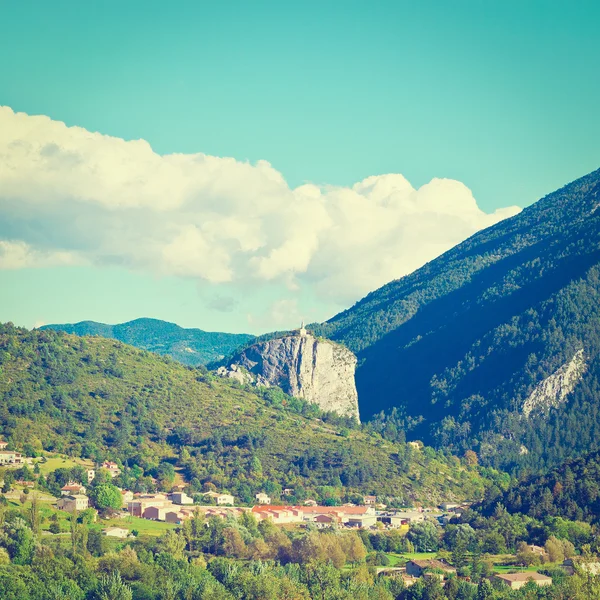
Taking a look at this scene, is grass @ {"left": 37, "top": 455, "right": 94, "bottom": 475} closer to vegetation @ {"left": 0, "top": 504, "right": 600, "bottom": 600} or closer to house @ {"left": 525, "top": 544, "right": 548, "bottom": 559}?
vegetation @ {"left": 0, "top": 504, "right": 600, "bottom": 600}

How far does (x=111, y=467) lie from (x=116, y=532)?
37.4 metres

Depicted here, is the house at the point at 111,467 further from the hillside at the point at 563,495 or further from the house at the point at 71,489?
the hillside at the point at 563,495

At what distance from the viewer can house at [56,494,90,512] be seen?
126125 mm

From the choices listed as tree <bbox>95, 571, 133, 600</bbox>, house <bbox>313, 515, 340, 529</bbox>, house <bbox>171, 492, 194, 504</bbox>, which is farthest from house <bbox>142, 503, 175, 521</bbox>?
tree <bbox>95, 571, 133, 600</bbox>

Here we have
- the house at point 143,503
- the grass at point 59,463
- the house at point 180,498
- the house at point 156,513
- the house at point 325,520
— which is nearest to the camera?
the house at point 156,513

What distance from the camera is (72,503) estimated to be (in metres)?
127

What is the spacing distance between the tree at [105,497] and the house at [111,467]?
15858 mm

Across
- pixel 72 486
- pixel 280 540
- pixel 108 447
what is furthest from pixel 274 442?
pixel 280 540

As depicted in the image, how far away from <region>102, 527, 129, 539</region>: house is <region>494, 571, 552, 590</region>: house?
3597cm

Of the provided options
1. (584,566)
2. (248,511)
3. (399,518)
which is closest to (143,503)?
(248,511)

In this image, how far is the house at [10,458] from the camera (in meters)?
143

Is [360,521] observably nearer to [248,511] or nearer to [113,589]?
[248,511]

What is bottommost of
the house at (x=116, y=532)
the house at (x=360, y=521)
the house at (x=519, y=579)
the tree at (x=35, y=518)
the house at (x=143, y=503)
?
the house at (x=519, y=579)

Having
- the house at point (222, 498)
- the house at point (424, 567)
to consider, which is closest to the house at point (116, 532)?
the house at point (424, 567)
